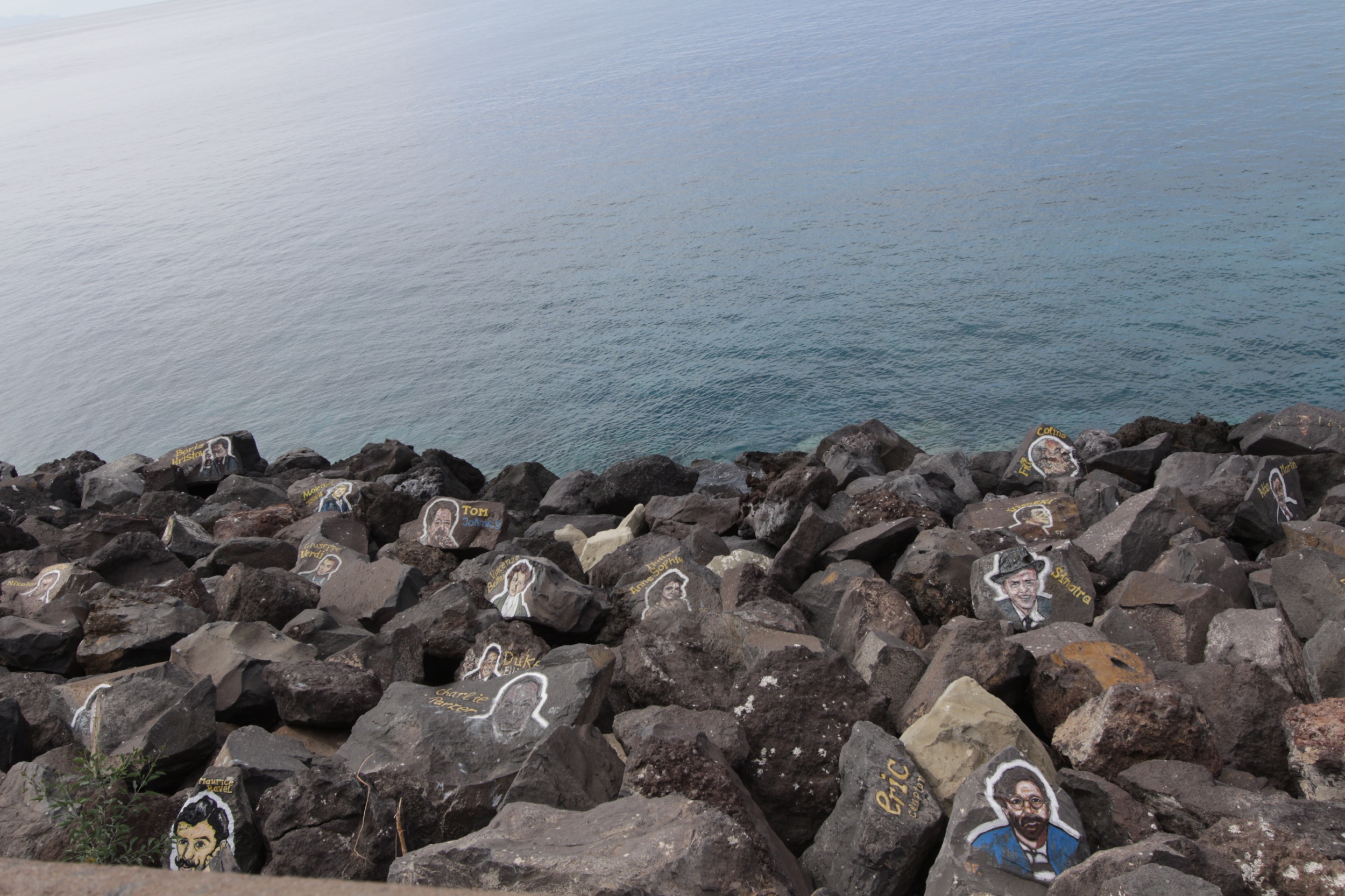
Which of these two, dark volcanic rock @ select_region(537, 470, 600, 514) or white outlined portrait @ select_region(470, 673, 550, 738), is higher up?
white outlined portrait @ select_region(470, 673, 550, 738)

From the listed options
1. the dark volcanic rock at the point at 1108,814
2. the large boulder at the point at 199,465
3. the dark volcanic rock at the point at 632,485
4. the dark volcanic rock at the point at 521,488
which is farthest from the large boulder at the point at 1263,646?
the large boulder at the point at 199,465

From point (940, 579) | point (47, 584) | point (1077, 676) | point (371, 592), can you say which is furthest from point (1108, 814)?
point (47, 584)

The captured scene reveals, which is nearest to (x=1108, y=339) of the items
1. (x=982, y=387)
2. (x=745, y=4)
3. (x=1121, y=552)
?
(x=982, y=387)

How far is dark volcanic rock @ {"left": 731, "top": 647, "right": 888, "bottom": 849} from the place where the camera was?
301cm

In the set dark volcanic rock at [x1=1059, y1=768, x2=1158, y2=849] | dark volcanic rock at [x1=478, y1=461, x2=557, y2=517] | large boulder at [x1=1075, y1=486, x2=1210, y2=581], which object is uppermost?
dark volcanic rock at [x1=1059, y1=768, x2=1158, y2=849]

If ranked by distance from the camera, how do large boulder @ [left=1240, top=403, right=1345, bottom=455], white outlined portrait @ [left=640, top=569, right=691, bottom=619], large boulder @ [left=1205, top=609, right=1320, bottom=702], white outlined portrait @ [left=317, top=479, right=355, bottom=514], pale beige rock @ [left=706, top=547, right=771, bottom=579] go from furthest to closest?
white outlined portrait @ [left=317, top=479, right=355, bottom=514], large boulder @ [left=1240, top=403, right=1345, bottom=455], pale beige rock @ [left=706, top=547, right=771, bottom=579], white outlined portrait @ [left=640, top=569, right=691, bottom=619], large boulder @ [left=1205, top=609, right=1320, bottom=702]

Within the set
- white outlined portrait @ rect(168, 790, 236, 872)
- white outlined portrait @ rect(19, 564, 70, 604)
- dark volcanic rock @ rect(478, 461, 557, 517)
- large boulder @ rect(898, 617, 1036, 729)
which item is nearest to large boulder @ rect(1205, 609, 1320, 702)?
large boulder @ rect(898, 617, 1036, 729)

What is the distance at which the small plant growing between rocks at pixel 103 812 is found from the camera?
9.17 feet

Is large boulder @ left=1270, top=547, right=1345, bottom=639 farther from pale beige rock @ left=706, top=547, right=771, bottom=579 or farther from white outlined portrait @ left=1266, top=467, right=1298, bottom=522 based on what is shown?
pale beige rock @ left=706, top=547, right=771, bottom=579

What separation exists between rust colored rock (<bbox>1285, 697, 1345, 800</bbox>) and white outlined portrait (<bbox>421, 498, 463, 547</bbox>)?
4.63 meters

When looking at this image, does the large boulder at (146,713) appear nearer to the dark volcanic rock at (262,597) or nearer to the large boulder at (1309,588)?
the dark volcanic rock at (262,597)

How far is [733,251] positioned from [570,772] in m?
11.4

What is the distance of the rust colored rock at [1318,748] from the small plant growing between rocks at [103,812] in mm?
3709

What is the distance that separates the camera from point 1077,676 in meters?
3.36
